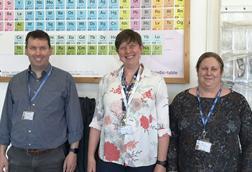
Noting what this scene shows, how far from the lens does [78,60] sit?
8.19 ft

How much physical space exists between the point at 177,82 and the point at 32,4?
1198mm

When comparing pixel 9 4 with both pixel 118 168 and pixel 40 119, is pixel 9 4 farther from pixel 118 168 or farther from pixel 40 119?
pixel 118 168

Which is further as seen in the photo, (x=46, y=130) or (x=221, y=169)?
(x=46, y=130)

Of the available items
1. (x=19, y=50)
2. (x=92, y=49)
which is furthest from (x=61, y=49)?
(x=19, y=50)

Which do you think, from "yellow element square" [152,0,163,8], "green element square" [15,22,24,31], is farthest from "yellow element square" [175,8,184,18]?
"green element square" [15,22,24,31]

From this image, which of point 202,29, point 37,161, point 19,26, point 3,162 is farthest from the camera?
point 19,26

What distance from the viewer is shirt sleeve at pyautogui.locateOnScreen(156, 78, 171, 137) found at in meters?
1.94

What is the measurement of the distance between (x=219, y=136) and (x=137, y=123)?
444 millimetres

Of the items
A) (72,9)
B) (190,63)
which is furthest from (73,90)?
(190,63)

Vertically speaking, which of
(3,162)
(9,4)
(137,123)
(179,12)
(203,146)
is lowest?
(3,162)

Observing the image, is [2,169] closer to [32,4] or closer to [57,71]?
[57,71]

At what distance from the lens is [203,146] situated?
185cm

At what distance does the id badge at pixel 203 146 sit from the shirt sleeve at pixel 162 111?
173 mm

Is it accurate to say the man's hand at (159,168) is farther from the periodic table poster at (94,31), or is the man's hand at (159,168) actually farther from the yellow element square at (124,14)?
the yellow element square at (124,14)
